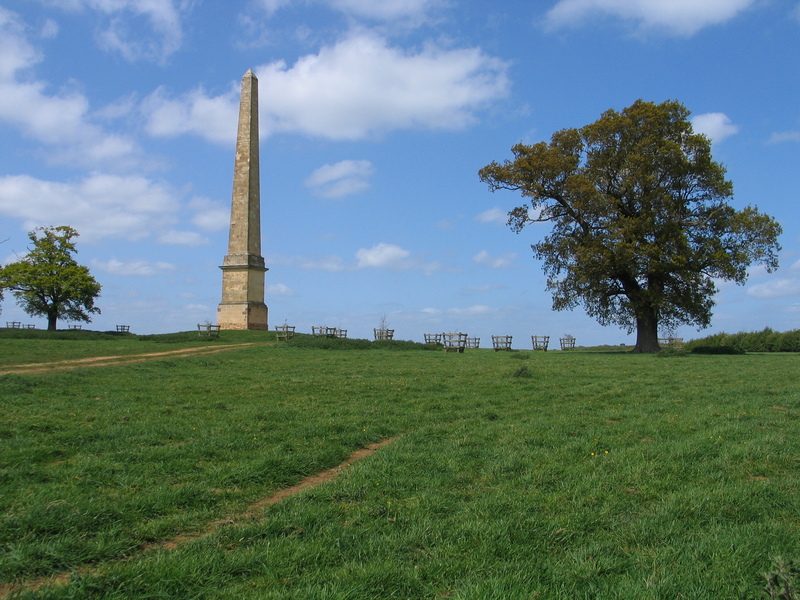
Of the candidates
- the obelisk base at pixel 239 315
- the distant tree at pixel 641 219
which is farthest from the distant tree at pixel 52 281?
the distant tree at pixel 641 219

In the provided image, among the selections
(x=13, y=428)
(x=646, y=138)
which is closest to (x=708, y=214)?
(x=646, y=138)

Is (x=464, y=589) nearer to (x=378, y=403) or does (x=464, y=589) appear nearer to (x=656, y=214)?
(x=378, y=403)

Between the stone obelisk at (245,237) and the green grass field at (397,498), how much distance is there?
3437 centimetres

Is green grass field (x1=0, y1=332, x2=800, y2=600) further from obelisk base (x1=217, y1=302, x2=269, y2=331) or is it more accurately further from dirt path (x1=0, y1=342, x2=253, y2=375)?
obelisk base (x1=217, y1=302, x2=269, y2=331)

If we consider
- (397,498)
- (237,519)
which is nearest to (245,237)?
(397,498)

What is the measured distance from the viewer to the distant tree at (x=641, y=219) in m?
33.7

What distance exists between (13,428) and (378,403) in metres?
6.52

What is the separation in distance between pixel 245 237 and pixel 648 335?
30191 mm

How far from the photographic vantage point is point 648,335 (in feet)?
121

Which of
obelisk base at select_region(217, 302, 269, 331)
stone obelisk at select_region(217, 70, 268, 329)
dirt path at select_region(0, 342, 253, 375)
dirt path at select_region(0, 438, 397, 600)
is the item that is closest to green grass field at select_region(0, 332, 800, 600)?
dirt path at select_region(0, 438, 397, 600)

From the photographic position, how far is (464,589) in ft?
13.3

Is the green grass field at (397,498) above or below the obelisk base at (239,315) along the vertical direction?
below

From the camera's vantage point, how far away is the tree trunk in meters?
36.6

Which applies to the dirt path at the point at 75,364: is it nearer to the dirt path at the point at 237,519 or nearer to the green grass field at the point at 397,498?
the green grass field at the point at 397,498
